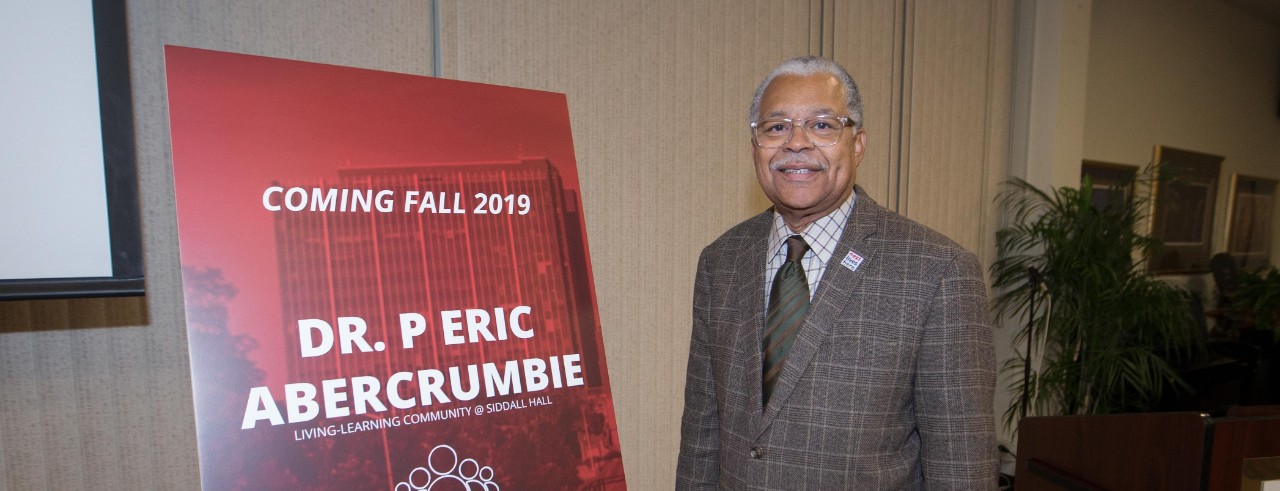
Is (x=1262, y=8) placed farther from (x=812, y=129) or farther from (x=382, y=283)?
(x=382, y=283)

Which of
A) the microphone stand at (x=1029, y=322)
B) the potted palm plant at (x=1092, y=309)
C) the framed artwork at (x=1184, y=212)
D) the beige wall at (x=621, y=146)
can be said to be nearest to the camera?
the beige wall at (x=621, y=146)

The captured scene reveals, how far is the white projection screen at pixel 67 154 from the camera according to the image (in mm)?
1062

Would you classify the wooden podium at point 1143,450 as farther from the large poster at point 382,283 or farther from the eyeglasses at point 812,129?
the large poster at point 382,283

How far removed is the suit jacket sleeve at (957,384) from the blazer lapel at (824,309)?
0.14 metres

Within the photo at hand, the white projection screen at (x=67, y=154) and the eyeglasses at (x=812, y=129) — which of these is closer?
the white projection screen at (x=67, y=154)

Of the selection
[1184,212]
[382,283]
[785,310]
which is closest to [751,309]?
[785,310]

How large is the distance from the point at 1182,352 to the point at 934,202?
1.68m

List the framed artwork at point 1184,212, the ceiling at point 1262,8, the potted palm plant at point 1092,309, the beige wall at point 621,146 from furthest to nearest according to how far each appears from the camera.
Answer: the ceiling at point 1262,8, the framed artwork at point 1184,212, the potted palm plant at point 1092,309, the beige wall at point 621,146

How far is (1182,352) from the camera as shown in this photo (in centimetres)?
374

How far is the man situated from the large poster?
381 mm

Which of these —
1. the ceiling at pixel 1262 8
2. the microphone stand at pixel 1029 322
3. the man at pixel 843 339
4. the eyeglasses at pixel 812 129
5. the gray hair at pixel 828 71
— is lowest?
the microphone stand at pixel 1029 322

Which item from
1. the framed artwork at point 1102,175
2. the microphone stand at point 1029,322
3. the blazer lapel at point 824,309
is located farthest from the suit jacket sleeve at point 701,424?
the framed artwork at point 1102,175

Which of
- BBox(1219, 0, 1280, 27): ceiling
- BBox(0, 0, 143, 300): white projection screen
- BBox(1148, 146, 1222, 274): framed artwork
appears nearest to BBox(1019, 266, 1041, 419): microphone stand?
BBox(1148, 146, 1222, 274): framed artwork

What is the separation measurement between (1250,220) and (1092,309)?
2697 mm
